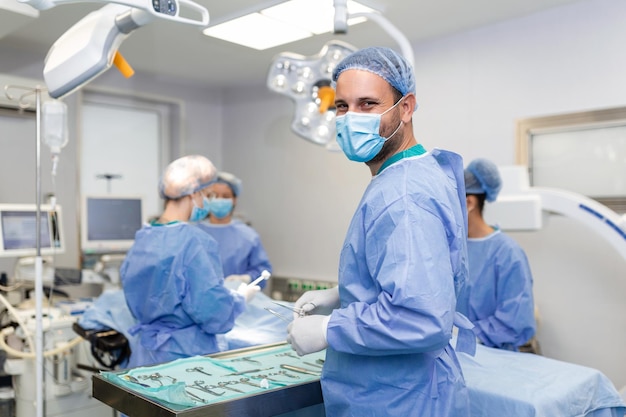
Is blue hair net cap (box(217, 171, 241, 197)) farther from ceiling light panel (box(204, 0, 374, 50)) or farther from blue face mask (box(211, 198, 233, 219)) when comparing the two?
ceiling light panel (box(204, 0, 374, 50))

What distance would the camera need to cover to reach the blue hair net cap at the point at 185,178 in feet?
7.75

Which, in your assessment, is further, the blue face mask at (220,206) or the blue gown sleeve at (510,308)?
the blue face mask at (220,206)

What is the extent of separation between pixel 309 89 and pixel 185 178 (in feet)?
2.42

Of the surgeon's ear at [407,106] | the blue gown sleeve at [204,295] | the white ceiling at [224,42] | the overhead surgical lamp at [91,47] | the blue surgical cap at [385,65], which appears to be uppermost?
the white ceiling at [224,42]

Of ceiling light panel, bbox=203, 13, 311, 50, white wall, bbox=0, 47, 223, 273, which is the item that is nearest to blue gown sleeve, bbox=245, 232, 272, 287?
ceiling light panel, bbox=203, 13, 311, 50

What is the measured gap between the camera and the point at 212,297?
2.16 meters

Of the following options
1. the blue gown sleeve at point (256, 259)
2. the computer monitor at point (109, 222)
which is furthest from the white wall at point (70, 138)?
the blue gown sleeve at point (256, 259)

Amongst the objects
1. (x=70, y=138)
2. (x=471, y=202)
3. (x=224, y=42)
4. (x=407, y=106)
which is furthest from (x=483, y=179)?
(x=70, y=138)

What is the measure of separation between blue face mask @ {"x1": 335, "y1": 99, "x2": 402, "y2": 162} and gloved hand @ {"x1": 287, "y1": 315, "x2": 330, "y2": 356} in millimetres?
426

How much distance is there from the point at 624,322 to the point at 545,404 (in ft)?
4.83

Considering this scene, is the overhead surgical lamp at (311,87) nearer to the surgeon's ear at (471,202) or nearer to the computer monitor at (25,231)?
the surgeon's ear at (471,202)

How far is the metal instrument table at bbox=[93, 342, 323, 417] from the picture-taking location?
1.40 m

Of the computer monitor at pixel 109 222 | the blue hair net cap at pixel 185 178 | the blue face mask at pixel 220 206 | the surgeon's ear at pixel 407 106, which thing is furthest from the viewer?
the computer monitor at pixel 109 222

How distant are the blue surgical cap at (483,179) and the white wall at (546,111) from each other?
0.81 meters
